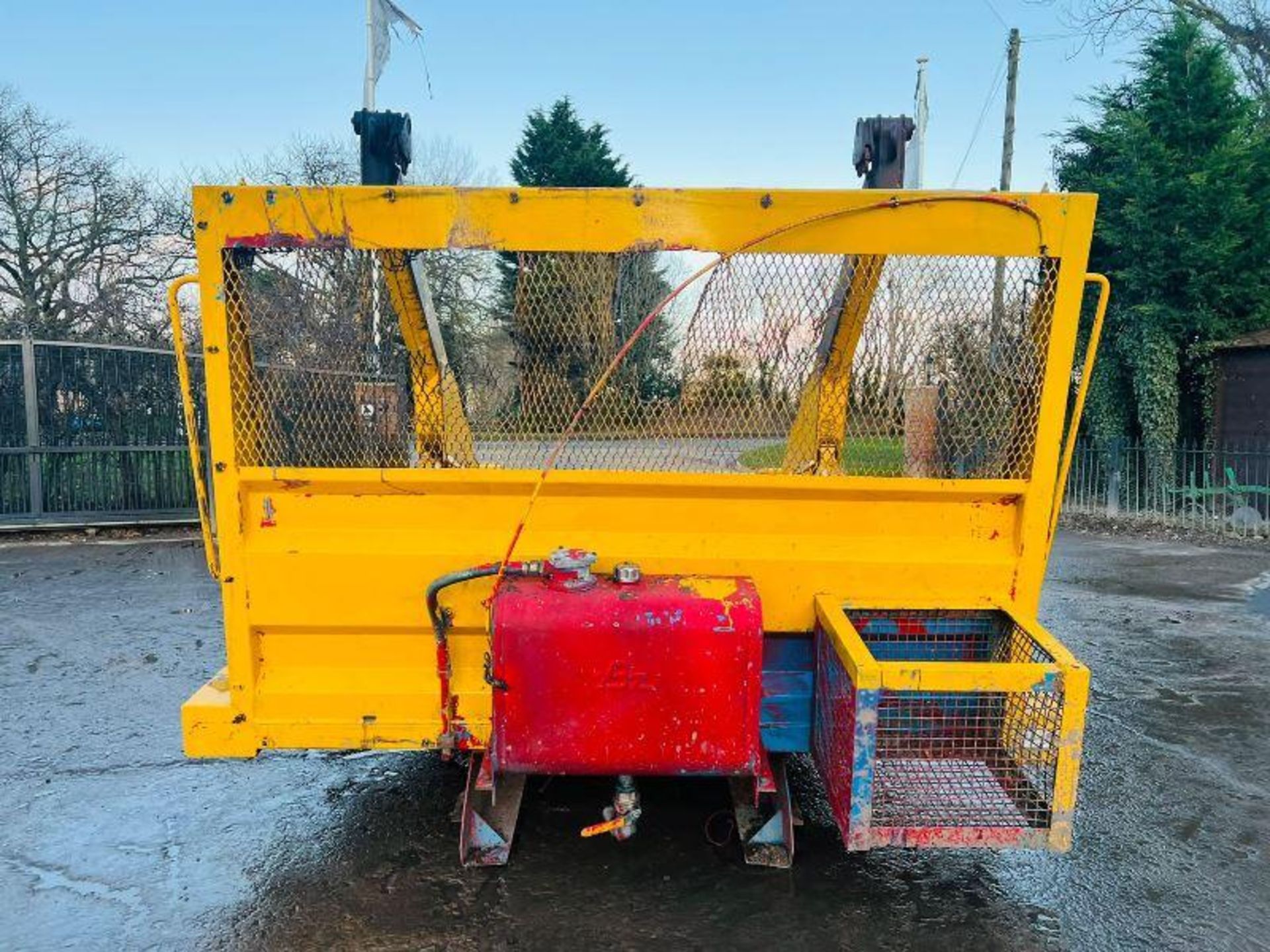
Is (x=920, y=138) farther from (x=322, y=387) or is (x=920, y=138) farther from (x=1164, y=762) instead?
(x=1164, y=762)

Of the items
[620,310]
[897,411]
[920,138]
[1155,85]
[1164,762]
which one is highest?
[1155,85]

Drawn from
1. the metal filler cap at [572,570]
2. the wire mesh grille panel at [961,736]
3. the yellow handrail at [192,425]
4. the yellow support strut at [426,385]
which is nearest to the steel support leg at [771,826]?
the wire mesh grille panel at [961,736]

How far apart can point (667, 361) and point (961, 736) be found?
5.27 ft

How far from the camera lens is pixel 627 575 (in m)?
2.60

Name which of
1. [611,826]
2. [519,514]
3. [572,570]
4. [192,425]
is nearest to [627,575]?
[572,570]

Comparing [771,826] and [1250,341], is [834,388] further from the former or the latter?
[1250,341]

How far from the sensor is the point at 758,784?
2789 mm

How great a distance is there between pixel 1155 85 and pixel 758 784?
46.6 feet

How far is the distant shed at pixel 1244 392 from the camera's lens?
1192 centimetres

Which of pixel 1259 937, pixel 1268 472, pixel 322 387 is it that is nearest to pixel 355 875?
pixel 322 387

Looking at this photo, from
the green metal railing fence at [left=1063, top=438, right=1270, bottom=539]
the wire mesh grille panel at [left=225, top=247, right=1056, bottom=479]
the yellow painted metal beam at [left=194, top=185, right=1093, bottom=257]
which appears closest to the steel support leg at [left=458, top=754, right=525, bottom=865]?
the wire mesh grille panel at [left=225, top=247, right=1056, bottom=479]

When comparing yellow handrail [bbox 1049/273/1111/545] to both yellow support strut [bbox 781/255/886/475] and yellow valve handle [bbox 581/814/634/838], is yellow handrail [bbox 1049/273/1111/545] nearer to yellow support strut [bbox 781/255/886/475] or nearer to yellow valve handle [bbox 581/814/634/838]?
yellow support strut [bbox 781/255/886/475]

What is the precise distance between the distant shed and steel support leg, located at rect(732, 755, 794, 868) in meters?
12.2

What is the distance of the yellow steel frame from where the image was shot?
2.56 metres
